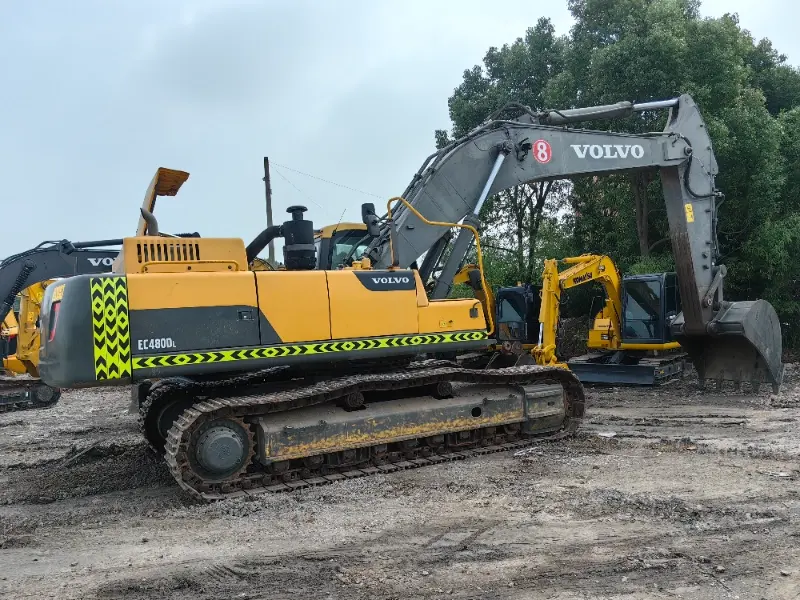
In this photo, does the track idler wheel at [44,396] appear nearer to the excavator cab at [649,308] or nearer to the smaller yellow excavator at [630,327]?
the smaller yellow excavator at [630,327]

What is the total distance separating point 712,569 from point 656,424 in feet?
16.5

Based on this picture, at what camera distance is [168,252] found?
5.82m

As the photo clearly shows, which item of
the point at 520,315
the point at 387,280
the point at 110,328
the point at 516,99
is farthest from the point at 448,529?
the point at 516,99

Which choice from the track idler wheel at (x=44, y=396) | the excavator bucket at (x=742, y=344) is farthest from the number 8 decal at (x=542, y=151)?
the track idler wheel at (x=44, y=396)

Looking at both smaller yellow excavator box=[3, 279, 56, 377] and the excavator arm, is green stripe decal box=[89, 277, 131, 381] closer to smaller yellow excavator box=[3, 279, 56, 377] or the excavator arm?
the excavator arm

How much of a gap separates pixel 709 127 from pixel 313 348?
12.0 m

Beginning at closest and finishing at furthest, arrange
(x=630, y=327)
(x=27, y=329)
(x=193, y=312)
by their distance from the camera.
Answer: (x=193, y=312) → (x=27, y=329) → (x=630, y=327)

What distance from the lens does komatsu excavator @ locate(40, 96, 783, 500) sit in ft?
18.0

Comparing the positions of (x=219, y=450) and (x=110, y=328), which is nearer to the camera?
(x=110, y=328)

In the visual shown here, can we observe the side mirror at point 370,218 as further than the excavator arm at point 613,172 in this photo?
No

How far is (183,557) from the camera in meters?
4.41

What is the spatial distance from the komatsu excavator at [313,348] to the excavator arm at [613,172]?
0.03 metres

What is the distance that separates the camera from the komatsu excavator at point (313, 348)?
548 centimetres

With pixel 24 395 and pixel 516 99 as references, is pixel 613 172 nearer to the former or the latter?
pixel 24 395
